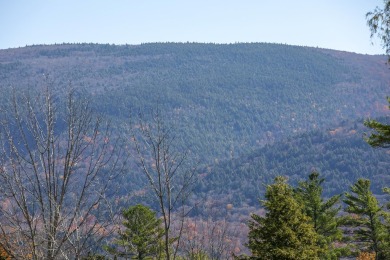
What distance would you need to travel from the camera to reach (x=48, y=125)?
22.9ft

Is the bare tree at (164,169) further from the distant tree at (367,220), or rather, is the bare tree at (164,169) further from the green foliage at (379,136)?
the distant tree at (367,220)

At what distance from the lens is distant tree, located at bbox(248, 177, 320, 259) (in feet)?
59.6

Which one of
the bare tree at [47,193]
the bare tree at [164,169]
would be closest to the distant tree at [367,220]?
the bare tree at [164,169]

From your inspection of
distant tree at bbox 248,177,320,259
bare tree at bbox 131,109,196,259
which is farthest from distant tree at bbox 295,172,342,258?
bare tree at bbox 131,109,196,259

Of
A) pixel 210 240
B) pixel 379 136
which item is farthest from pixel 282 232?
pixel 379 136

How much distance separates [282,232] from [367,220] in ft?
35.9

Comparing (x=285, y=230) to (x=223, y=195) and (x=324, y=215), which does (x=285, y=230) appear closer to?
(x=324, y=215)

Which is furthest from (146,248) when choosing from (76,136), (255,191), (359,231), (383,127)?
(255,191)

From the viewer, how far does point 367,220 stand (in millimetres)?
27609

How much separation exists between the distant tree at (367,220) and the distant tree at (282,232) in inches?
362

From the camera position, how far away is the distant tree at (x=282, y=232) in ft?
59.6

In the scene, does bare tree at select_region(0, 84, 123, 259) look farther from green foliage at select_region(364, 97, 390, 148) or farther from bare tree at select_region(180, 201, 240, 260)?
green foliage at select_region(364, 97, 390, 148)

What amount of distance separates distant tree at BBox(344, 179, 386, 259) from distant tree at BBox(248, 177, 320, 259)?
30.2 feet

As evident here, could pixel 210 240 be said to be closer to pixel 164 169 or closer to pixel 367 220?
pixel 164 169
